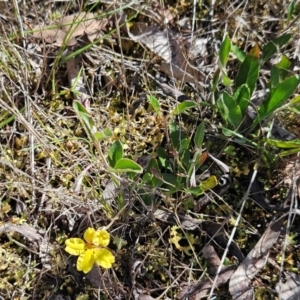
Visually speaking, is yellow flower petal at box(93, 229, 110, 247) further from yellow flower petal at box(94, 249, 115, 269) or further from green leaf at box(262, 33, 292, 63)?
green leaf at box(262, 33, 292, 63)

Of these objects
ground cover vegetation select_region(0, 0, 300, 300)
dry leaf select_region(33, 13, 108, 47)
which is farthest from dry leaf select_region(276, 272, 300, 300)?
dry leaf select_region(33, 13, 108, 47)

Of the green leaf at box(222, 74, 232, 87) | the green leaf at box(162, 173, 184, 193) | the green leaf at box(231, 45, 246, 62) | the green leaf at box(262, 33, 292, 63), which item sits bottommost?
the green leaf at box(162, 173, 184, 193)

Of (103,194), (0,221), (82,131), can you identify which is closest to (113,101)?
(82,131)

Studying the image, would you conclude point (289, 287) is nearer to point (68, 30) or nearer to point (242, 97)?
point (242, 97)

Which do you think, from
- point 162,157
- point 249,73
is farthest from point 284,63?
point 162,157

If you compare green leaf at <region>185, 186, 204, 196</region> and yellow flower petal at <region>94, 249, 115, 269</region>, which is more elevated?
green leaf at <region>185, 186, 204, 196</region>

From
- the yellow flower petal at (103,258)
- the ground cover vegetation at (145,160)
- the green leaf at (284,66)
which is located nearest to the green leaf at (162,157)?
the ground cover vegetation at (145,160)

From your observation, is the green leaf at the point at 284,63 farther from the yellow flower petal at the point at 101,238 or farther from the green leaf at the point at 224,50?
the yellow flower petal at the point at 101,238

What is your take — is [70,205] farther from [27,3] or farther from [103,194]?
[27,3]
